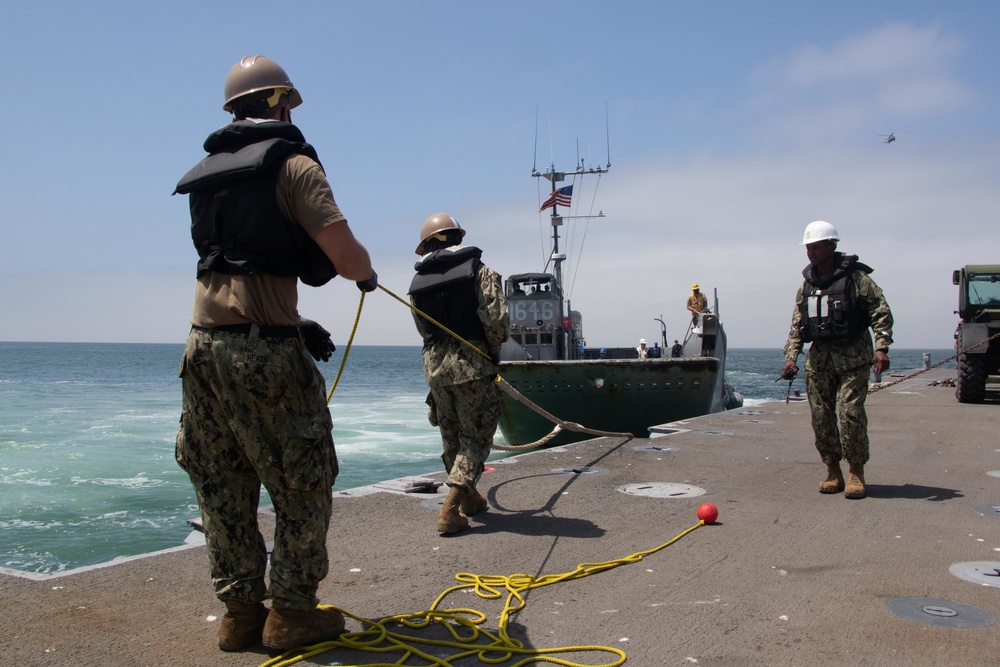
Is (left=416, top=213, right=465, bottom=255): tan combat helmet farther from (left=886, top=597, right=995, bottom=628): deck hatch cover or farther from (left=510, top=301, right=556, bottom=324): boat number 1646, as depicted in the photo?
(left=510, top=301, right=556, bottom=324): boat number 1646

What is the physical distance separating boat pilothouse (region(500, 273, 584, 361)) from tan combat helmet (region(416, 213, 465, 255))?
1182cm

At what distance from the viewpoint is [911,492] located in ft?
19.8

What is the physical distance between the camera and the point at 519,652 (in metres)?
2.79

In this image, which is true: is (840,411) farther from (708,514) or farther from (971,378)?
(971,378)

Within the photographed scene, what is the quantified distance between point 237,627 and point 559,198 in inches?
788

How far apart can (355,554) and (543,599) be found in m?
1.26

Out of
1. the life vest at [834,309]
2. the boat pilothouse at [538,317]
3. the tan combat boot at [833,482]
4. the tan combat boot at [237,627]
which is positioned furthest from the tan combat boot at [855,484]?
the boat pilothouse at [538,317]

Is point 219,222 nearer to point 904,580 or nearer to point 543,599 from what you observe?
point 543,599

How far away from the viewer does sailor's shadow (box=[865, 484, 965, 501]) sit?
19.2 ft

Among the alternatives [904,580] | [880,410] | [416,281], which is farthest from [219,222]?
[880,410]

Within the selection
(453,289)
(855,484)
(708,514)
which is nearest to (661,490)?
(708,514)

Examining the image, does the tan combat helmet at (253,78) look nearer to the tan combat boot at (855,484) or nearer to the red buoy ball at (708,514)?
the red buoy ball at (708,514)

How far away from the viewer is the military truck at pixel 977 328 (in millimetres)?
15406

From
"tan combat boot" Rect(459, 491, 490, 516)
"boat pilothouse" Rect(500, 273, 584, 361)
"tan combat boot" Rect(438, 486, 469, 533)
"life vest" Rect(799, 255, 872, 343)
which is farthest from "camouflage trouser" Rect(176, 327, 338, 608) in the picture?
"boat pilothouse" Rect(500, 273, 584, 361)
